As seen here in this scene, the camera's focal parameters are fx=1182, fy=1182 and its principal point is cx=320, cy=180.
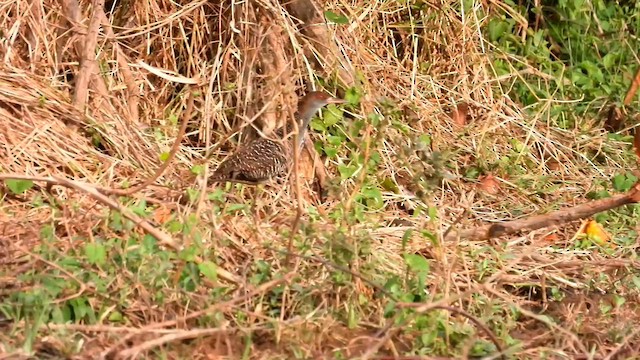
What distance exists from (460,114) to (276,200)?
5.03ft

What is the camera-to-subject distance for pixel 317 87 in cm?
623

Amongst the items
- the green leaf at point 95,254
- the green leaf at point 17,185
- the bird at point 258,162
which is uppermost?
the green leaf at point 95,254

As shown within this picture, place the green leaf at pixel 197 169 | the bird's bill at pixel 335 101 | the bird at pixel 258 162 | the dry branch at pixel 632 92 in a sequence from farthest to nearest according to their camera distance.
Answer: the dry branch at pixel 632 92
the bird's bill at pixel 335 101
the bird at pixel 258 162
the green leaf at pixel 197 169

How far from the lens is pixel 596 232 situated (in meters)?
5.61

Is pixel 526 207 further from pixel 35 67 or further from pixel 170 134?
pixel 35 67

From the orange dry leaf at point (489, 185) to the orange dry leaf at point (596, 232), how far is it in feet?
2.09

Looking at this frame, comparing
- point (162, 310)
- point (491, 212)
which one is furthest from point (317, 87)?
point (162, 310)

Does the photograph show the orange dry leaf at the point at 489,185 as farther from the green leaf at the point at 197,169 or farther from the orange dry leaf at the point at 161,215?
the orange dry leaf at the point at 161,215

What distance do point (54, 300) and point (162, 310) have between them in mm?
370

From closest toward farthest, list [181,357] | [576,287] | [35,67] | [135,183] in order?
[181,357] < [576,287] < [135,183] < [35,67]

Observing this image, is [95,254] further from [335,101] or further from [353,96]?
[353,96]

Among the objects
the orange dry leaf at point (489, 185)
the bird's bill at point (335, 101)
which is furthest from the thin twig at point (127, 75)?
the orange dry leaf at point (489, 185)

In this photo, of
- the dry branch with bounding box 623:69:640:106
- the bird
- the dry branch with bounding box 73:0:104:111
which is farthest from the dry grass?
the dry branch with bounding box 623:69:640:106

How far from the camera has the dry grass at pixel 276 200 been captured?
4.12m
